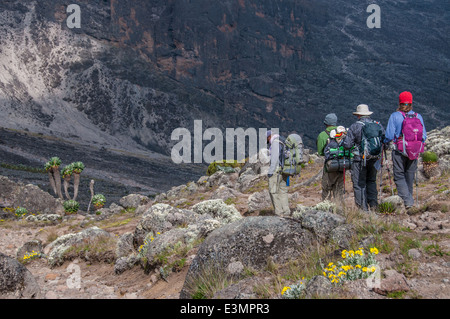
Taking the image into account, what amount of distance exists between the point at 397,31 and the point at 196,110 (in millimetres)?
106304

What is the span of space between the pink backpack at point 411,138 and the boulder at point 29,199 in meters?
29.7

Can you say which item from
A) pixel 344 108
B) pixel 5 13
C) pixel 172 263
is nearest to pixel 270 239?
pixel 172 263

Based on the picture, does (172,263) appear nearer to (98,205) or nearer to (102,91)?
(98,205)

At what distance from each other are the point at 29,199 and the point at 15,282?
30138mm

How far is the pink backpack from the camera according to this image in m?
7.70

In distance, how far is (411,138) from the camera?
7723 mm

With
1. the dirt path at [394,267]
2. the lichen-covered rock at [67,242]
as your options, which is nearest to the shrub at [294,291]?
the dirt path at [394,267]

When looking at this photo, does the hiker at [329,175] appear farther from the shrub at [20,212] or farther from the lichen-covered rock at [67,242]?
the shrub at [20,212]

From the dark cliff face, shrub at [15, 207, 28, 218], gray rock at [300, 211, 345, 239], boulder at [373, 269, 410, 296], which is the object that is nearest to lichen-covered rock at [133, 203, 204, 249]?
gray rock at [300, 211, 345, 239]

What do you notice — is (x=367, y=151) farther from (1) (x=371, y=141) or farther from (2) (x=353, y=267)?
(2) (x=353, y=267)

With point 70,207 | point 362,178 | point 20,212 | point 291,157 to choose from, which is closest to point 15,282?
point 291,157

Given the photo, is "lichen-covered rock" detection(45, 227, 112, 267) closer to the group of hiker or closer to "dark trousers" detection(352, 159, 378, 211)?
the group of hiker

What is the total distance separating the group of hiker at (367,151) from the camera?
7.70 m
